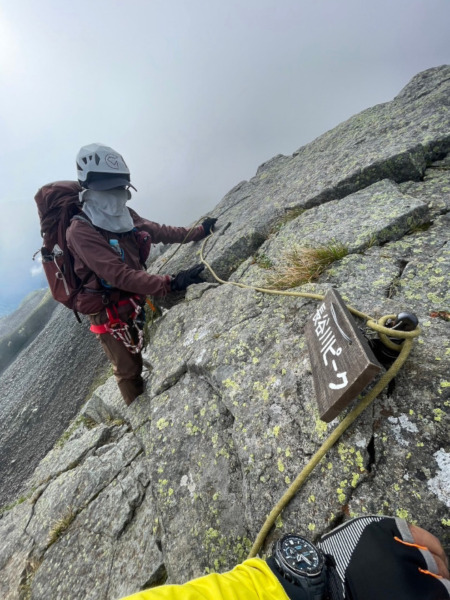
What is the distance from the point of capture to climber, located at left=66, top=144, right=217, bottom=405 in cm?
542

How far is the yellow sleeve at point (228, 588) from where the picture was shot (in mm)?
1660

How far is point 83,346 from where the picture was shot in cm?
1570

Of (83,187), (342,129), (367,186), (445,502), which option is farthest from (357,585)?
(342,129)

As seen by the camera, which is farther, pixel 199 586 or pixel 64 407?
pixel 64 407

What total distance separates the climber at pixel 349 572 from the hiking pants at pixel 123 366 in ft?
15.2

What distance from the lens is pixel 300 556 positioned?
198 centimetres

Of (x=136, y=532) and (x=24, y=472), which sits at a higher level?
(x=136, y=532)

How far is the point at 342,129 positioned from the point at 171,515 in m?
11.5

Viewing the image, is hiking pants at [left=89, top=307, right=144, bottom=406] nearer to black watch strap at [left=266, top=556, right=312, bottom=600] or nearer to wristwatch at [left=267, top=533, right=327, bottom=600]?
wristwatch at [left=267, top=533, right=327, bottom=600]

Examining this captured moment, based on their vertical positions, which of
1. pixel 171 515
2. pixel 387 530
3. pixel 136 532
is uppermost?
pixel 387 530

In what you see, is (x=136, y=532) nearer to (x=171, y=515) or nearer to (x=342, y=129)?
(x=171, y=515)

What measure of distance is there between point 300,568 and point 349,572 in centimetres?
35

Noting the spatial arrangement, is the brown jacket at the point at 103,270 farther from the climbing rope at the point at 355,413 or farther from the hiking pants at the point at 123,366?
the climbing rope at the point at 355,413

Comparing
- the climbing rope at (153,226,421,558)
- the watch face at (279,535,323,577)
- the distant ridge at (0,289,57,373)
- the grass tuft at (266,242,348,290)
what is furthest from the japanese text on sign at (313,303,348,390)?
the distant ridge at (0,289,57,373)
